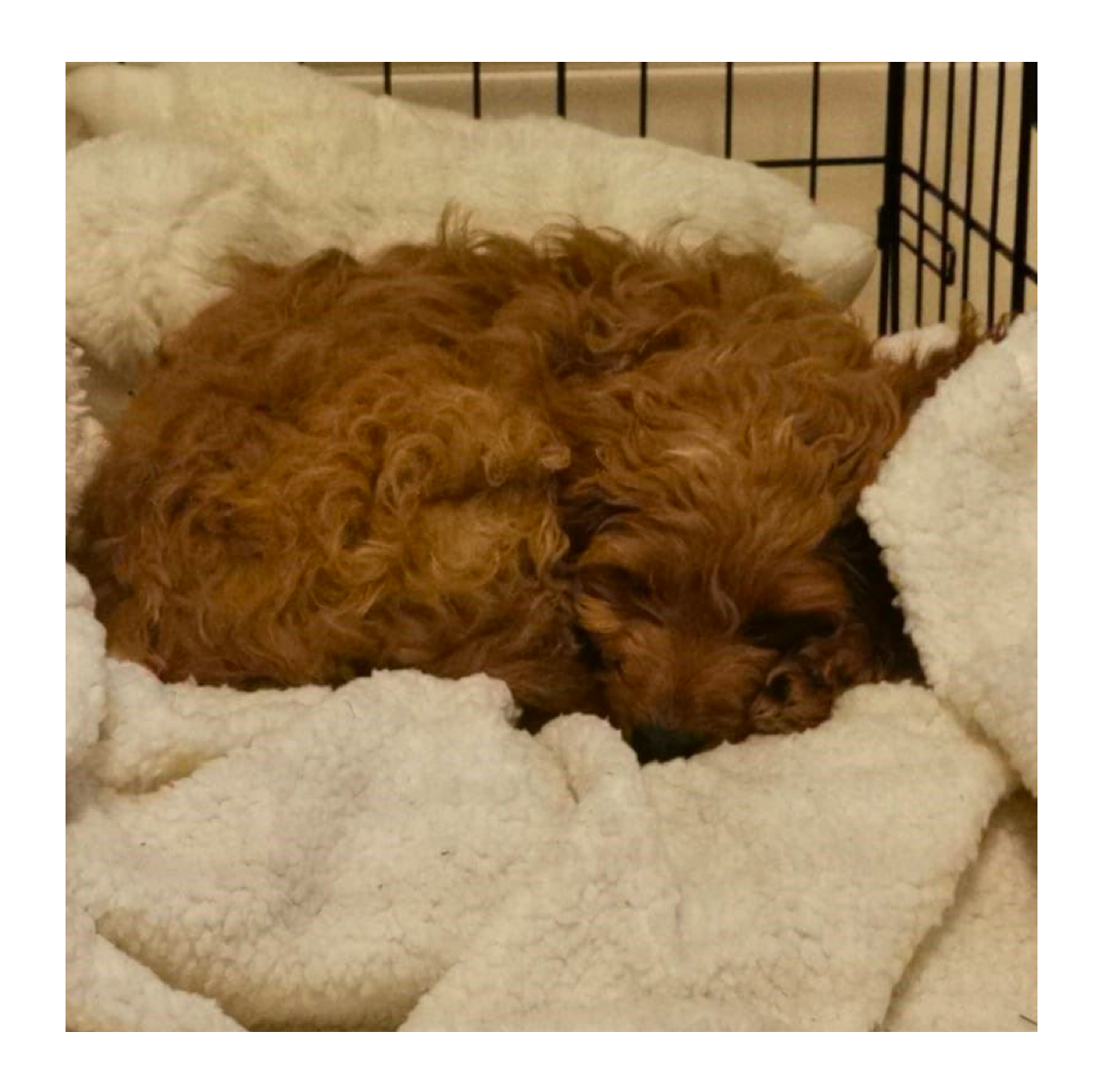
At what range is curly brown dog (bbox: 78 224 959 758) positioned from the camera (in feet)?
4.83

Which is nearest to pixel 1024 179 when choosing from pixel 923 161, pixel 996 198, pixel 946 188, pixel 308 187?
pixel 996 198

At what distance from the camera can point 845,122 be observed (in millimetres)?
2744

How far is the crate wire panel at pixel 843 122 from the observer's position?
2514 mm

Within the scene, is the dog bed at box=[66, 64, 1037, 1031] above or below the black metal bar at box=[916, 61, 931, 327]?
below

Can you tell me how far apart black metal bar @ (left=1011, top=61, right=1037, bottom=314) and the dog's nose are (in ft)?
2.19

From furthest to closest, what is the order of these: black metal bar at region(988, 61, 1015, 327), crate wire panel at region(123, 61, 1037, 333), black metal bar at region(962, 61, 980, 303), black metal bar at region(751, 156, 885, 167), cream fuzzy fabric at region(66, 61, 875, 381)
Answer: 1. black metal bar at region(751, 156, 885, 167)
2. crate wire panel at region(123, 61, 1037, 333)
3. black metal bar at region(962, 61, 980, 303)
4. black metal bar at region(988, 61, 1015, 327)
5. cream fuzzy fabric at region(66, 61, 875, 381)

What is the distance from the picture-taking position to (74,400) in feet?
5.41

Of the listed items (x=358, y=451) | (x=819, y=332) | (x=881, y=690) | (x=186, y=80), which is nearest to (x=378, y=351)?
(x=358, y=451)

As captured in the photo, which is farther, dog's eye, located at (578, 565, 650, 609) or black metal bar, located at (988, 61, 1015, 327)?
black metal bar, located at (988, 61, 1015, 327)

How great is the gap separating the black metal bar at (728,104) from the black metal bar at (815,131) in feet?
0.42

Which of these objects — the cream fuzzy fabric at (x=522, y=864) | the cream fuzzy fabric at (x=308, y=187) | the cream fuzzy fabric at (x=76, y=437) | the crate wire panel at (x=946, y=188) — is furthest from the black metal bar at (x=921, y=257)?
the cream fuzzy fabric at (x=76, y=437)

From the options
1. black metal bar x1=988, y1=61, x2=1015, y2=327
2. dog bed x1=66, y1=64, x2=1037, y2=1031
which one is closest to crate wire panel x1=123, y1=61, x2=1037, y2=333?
black metal bar x1=988, y1=61, x2=1015, y2=327

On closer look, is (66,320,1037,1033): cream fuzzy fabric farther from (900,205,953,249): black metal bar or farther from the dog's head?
(900,205,953,249): black metal bar

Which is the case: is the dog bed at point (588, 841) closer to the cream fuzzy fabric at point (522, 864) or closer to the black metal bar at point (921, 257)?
the cream fuzzy fabric at point (522, 864)
